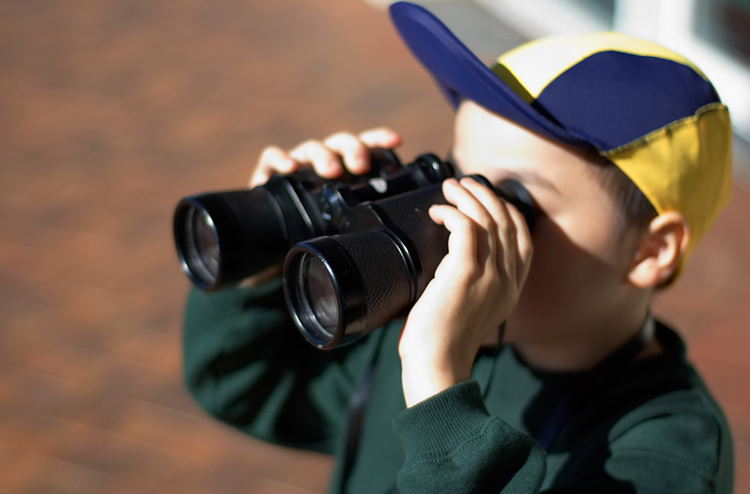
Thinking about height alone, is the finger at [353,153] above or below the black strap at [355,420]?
above

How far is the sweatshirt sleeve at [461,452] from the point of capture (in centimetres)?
106

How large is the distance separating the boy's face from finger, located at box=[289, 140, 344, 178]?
0.80 feet

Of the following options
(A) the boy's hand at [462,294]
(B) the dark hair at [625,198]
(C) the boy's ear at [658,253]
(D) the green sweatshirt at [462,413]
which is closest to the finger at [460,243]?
(A) the boy's hand at [462,294]

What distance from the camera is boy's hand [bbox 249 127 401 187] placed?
4.96 ft

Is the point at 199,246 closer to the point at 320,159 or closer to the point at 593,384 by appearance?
the point at 320,159

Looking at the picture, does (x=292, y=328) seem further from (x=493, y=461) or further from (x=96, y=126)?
(x=96, y=126)

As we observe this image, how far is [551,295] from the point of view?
1.34 m

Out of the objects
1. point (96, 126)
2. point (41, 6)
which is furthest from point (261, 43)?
point (41, 6)

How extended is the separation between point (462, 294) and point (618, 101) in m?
0.39

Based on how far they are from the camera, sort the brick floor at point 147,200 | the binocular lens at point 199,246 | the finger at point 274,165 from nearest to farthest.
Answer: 1. the binocular lens at point 199,246
2. the finger at point 274,165
3. the brick floor at point 147,200

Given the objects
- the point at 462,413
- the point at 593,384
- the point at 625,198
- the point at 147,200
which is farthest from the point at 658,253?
the point at 147,200

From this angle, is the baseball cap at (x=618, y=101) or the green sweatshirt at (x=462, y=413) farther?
the baseball cap at (x=618, y=101)

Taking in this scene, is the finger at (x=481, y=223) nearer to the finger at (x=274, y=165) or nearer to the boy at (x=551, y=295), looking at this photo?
the boy at (x=551, y=295)

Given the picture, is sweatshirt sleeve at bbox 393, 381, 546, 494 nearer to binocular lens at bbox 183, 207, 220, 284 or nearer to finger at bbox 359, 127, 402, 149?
binocular lens at bbox 183, 207, 220, 284
